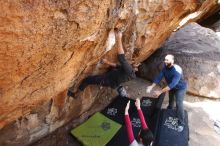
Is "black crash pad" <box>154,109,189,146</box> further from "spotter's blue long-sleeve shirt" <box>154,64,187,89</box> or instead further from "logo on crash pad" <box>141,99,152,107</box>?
"spotter's blue long-sleeve shirt" <box>154,64,187,89</box>

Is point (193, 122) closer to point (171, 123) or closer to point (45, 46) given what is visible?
point (171, 123)

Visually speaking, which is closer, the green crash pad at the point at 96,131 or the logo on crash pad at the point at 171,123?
the green crash pad at the point at 96,131

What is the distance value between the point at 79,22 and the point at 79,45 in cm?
48

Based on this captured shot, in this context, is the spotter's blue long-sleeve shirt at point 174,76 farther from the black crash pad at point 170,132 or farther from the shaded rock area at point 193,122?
the shaded rock area at point 193,122

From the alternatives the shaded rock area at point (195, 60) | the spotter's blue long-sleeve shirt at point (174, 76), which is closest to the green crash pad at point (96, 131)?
the spotter's blue long-sleeve shirt at point (174, 76)

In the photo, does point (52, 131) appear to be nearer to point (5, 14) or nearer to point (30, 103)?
point (30, 103)

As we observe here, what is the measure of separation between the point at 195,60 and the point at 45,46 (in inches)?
249

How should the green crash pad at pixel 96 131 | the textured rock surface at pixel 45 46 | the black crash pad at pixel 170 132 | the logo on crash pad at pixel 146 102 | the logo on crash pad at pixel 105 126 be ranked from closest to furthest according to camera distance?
the textured rock surface at pixel 45 46 < the black crash pad at pixel 170 132 < the green crash pad at pixel 96 131 < the logo on crash pad at pixel 105 126 < the logo on crash pad at pixel 146 102

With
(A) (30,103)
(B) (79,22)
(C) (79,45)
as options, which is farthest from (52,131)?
(B) (79,22)

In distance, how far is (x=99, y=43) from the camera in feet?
15.6

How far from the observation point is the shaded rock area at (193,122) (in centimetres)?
670

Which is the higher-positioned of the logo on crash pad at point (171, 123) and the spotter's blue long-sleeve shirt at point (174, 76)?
the spotter's blue long-sleeve shirt at point (174, 76)

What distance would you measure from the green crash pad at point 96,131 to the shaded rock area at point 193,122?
0.19m

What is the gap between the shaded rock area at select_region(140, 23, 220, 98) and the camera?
8570mm
